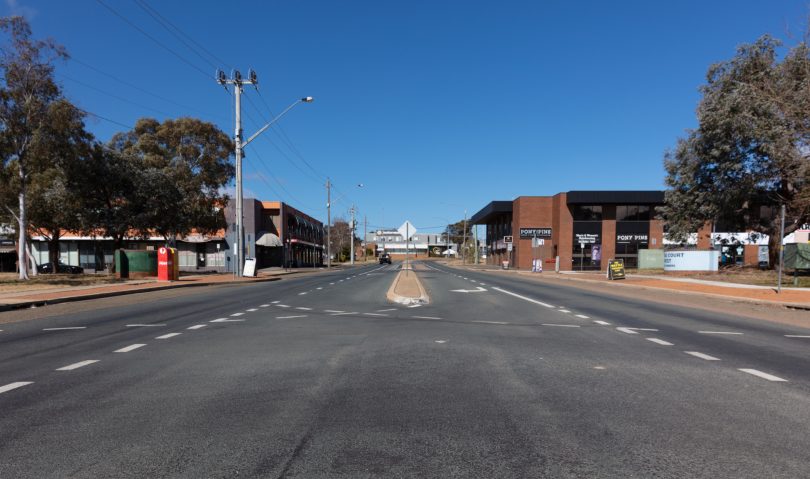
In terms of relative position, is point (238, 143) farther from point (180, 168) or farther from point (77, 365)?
point (77, 365)

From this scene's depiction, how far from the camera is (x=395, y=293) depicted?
17.2 meters

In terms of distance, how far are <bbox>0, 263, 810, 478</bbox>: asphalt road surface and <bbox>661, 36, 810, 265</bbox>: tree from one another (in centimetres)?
2058

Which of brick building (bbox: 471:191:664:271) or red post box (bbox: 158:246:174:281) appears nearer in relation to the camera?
red post box (bbox: 158:246:174:281)

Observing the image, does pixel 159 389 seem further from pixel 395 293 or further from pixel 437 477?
pixel 395 293

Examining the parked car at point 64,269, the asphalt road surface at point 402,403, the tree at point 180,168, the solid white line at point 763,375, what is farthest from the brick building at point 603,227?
the solid white line at point 763,375

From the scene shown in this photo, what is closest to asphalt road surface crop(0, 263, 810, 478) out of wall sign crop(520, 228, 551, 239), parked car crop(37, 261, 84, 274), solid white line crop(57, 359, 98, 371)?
solid white line crop(57, 359, 98, 371)

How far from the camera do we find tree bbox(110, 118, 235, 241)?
38250 mm

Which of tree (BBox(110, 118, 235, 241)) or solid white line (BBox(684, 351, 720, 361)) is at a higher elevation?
tree (BBox(110, 118, 235, 241))

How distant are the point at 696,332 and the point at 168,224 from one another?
124 feet

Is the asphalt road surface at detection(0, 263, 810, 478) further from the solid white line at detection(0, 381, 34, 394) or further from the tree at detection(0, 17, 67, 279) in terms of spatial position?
the tree at detection(0, 17, 67, 279)

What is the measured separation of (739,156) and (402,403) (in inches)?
1344

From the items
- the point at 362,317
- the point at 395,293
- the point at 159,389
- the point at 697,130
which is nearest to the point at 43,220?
the point at 395,293

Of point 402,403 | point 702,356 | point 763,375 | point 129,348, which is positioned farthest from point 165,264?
point 763,375

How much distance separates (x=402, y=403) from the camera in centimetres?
504
